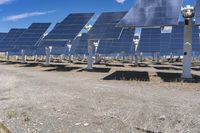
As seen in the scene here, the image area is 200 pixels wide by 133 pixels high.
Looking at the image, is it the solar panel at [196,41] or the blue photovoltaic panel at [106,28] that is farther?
the solar panel at [196,41]

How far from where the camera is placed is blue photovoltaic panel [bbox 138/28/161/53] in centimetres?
4434

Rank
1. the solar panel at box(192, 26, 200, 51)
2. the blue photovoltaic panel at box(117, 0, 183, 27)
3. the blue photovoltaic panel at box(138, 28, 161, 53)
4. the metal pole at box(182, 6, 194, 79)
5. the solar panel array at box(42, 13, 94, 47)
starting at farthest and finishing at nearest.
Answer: the solar panel at box(192, 26, 200, 51), the blue photovoltaic panel at box(138, 28, 161, 53), the solar panel array at box(42, 13, 94, 47), the metal pole at box(182, 6, 194, 79), the blue photovoltaic panel at box(117, 0, 183, 27)

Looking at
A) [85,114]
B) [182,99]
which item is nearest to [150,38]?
[182,99]

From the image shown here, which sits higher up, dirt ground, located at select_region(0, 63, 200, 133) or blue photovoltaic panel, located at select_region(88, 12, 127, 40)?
blue photovoltaic panel, located at select_region(88, 12, 127, 40)

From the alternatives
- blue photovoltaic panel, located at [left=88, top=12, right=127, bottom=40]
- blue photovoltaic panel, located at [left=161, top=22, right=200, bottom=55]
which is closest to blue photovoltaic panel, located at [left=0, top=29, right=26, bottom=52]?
blue photovoltaic panel, located at [left=88, top=12, right=127, bottom=40]

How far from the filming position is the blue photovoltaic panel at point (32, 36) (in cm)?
4238

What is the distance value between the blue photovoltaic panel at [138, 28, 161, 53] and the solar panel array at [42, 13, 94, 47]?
11379 millimetres

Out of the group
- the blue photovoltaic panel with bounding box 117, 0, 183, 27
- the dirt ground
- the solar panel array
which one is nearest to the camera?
the dirt ground

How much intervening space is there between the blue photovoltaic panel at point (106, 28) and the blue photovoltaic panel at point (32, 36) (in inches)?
411

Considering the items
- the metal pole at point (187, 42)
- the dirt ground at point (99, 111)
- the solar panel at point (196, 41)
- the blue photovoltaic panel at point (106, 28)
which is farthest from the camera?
the solar panel at point (196, 41)

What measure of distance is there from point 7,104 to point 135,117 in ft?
16.2

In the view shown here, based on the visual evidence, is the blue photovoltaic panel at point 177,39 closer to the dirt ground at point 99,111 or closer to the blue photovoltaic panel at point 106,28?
the blue photovoltaic panel at point 106,28

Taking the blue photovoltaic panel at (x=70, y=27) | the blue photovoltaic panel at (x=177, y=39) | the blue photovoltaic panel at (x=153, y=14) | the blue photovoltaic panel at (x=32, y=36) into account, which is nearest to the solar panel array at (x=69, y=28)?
the blue photovoltaic panel at (x=70, y=27)

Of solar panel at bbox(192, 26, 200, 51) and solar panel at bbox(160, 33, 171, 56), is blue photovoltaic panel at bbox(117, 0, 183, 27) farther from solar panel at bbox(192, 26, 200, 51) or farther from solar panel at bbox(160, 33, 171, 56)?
solar panel at bbox(160, 33, 171, 56)
